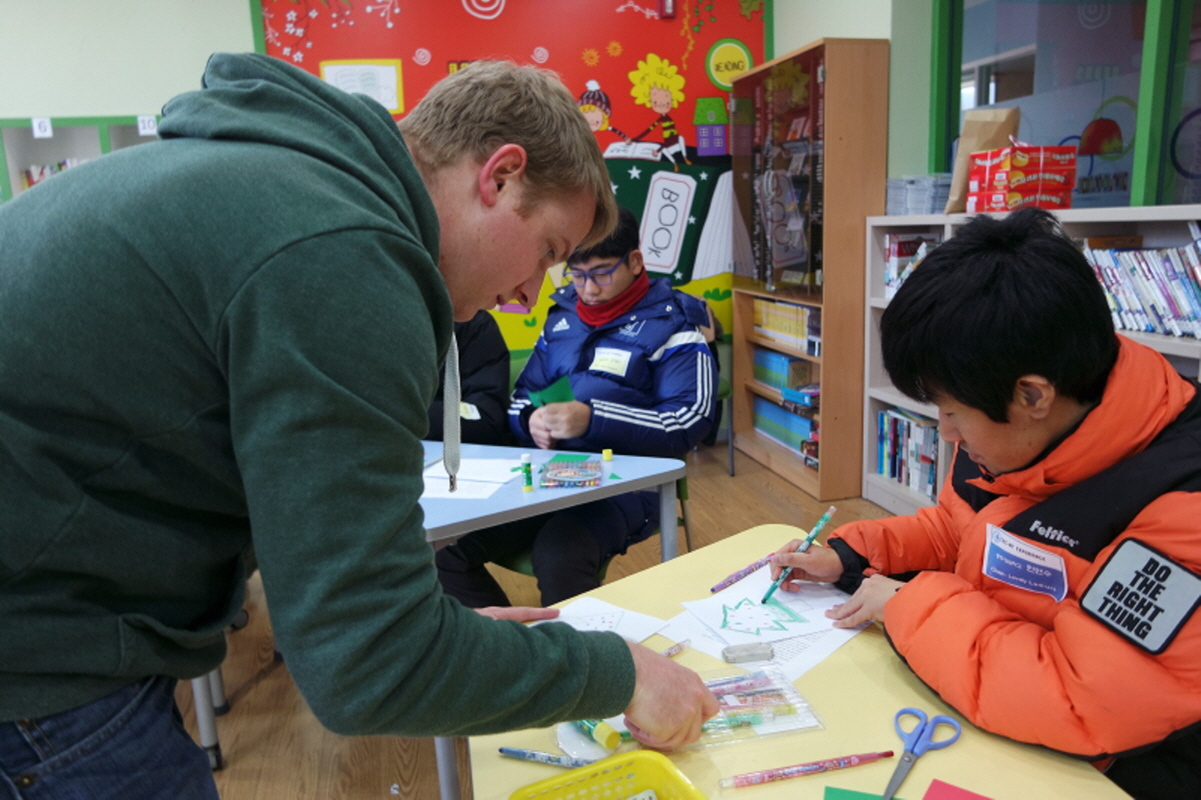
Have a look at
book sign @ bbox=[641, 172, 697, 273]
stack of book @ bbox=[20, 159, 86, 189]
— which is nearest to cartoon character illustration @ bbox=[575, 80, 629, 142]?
book sign @ bbox=[641, 172, 697, 273]

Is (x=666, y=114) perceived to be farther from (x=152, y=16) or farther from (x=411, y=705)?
(x=411, y=705)

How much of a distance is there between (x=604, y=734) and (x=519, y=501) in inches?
38.3

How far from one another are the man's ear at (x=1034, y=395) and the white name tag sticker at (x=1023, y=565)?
17 cm

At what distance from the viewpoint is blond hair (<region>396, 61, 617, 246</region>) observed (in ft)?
2.92

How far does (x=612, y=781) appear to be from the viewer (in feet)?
2.78

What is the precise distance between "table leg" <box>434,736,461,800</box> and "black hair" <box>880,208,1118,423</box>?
102 cm

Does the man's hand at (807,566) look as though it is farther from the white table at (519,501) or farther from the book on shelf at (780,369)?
the book on shelf at (780,369)

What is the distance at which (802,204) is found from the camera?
411cm

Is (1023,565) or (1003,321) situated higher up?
(1003,321)

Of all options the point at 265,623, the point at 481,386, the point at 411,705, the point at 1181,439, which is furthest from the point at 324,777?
the point at 1181,439

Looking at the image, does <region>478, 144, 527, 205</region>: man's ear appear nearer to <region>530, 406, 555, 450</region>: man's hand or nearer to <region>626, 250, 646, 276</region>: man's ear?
<region>530, 406, 555, 450</region>: man's hand

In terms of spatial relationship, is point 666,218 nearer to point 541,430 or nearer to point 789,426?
point 789,426

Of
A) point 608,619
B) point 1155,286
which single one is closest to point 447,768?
point 608,619

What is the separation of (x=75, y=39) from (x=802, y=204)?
12.3 feet
